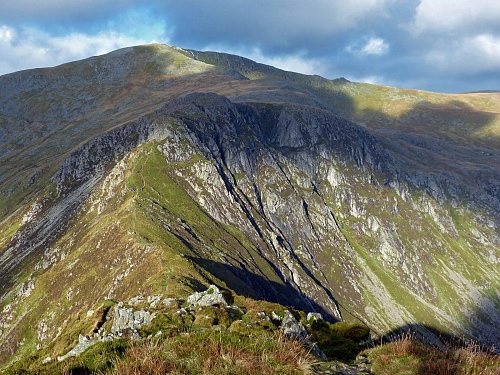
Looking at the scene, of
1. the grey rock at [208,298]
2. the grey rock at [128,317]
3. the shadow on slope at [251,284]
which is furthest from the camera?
the shadow on slope at [251,284]

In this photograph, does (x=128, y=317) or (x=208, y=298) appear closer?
(x=208, y=298)

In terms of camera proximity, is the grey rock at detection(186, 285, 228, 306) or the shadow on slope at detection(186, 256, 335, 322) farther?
the shadow on slope at detection(186, 256, 335, 322)

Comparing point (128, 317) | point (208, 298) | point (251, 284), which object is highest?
point (208, 298)

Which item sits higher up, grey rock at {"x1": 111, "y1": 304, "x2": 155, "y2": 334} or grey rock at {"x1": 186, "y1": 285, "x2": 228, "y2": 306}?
grey rock at {"x1": 186, "y1": 285, "x2": 228, "y2": 306}

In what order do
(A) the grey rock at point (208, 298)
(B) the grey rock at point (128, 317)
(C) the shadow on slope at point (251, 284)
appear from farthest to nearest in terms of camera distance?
(C) the shadow on slope at point (251, 284) < (B) the grey rock at point (128, 317) < (A) the grey rock at point (208, 298)

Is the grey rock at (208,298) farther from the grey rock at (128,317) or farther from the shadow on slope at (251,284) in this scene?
the shadow on slope at (251,284)

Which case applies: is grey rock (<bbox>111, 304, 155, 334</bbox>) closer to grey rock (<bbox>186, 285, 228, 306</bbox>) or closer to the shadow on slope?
grey rock (<bbox>186, 285, 228, 306</bbox>)

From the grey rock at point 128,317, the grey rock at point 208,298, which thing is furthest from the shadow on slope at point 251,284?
the grey rock at point 208,298

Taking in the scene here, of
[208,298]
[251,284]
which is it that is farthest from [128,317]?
[251,284]

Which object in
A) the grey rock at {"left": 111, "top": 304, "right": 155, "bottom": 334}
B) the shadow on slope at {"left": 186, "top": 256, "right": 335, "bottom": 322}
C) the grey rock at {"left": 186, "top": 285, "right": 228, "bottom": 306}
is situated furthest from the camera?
the shadow on slope at {"left": 186, "top": 256, "right": 335, "bottom": 322}

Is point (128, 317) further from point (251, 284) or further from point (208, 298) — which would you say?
point (251, 284)

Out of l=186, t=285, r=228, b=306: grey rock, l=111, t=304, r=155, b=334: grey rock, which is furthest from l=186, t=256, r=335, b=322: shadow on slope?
l=186, t=285, r=228, b=306: grey rock

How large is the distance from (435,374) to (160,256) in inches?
4535

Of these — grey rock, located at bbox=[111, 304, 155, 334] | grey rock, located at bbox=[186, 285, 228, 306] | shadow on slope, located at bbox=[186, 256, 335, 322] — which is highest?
grey rock, located at bbox=[186, 285, 228, 306]
